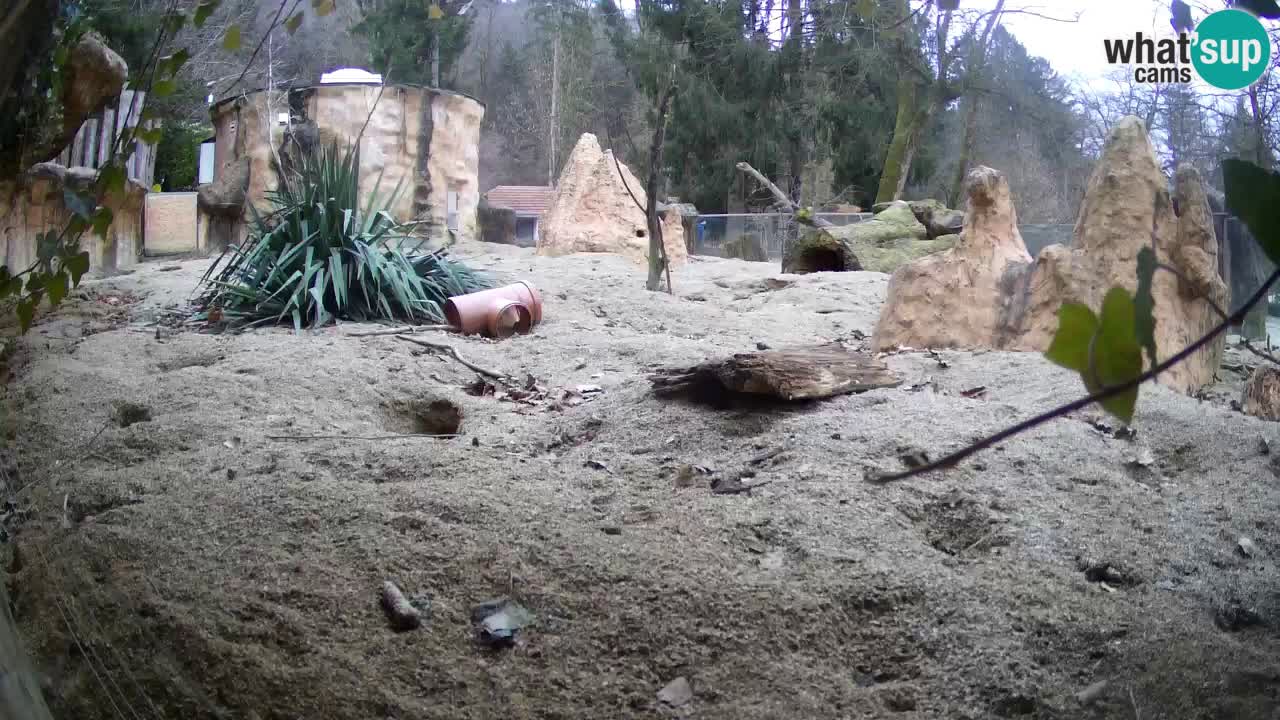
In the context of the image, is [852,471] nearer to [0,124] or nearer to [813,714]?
[813,714]

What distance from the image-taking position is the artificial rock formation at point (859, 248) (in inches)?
373

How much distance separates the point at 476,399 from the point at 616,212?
6.94 meters

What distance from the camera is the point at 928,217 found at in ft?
33.2

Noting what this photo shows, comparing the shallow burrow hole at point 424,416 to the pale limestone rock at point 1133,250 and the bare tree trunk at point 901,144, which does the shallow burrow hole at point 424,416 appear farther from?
the bare tree trunk at point 901,144

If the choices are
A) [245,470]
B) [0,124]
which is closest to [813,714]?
[245,470]

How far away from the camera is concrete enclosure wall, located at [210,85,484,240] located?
1145cm

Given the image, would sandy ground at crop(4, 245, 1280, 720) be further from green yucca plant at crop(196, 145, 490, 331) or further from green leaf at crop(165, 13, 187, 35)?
green yucca plant at crop(196, 145, 490, 331)

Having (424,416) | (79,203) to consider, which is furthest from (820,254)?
(79,203)

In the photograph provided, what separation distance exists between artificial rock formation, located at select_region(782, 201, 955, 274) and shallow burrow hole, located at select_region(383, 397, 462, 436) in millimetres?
6315

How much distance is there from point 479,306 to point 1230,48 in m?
3.50

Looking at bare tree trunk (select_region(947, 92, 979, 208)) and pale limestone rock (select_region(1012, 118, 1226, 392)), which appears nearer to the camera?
pale limestone rock (select_region(1012, 118, 1226, 392))

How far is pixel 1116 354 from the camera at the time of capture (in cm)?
69

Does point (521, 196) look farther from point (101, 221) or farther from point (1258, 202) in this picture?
point (1258, 202)

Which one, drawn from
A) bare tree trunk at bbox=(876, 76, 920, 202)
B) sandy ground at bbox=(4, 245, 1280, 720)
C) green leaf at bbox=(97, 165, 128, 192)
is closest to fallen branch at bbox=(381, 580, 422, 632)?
sandy ground at bbox=(4, 245, 1280, 720)
